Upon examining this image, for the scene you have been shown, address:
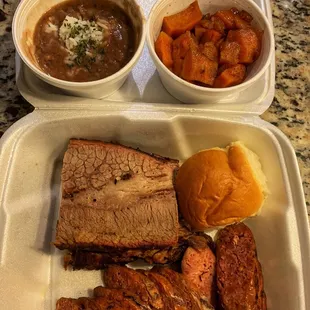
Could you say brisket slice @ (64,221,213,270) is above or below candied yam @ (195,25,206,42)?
below

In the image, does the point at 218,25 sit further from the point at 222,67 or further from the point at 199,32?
the point at 222,67

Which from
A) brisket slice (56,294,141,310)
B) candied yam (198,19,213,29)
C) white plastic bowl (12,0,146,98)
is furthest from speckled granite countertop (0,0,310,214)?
brisket slice (56,294,141,310)

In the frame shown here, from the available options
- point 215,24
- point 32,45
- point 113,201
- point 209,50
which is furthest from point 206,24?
point 113,201

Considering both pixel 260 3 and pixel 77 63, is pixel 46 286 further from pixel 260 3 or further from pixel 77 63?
pixel 260 3

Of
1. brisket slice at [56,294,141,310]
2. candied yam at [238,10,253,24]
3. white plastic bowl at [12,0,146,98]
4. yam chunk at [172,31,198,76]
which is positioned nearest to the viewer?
brisket slice at [56,294,141,310]

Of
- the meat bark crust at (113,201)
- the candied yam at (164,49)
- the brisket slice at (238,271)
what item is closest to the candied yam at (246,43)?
the candied yam at (164,49)

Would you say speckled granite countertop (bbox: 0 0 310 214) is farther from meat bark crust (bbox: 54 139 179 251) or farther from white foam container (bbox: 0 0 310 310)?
meat bark crust (bbox: 54 139 179 251)

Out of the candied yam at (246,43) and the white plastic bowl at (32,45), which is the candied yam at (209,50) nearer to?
the candied yam at (246,43)

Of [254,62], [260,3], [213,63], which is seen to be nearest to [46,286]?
[213,63]
